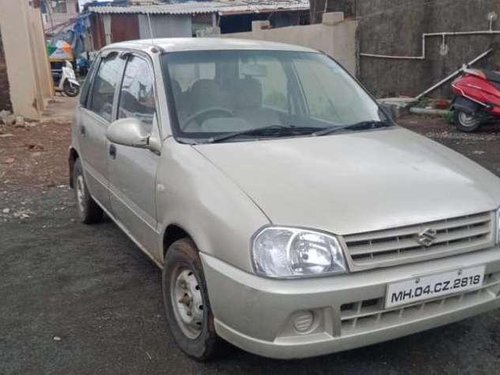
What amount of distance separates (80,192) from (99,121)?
119cm

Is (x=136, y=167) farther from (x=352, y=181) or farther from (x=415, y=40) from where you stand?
(x=415, y=40)

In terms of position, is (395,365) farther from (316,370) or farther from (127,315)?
(127,315)

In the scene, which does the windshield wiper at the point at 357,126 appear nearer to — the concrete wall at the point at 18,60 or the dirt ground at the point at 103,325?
the dirt ground at the point at 103,325

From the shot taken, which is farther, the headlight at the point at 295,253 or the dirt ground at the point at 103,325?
the dirt ground at the point at 103,325

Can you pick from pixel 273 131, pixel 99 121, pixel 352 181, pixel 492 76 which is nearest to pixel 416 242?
pixel 352 181

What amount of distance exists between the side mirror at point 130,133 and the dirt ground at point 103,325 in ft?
3.62

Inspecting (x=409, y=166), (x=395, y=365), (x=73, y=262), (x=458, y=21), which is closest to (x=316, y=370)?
(x=395, y=365)

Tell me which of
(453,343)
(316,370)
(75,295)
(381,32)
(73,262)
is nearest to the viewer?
(316,370)

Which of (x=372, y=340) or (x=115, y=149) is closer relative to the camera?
(x=372, y=340)

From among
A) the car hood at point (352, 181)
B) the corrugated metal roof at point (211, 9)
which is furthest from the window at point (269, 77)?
the corrugated metal roof at point (211, 9)

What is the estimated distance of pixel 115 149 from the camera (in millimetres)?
3922

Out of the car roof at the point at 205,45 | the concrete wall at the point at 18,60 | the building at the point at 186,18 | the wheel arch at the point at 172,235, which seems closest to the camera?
the wheel arch at the point at 172,235

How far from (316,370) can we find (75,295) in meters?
1.85

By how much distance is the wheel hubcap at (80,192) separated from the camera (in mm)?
5254
